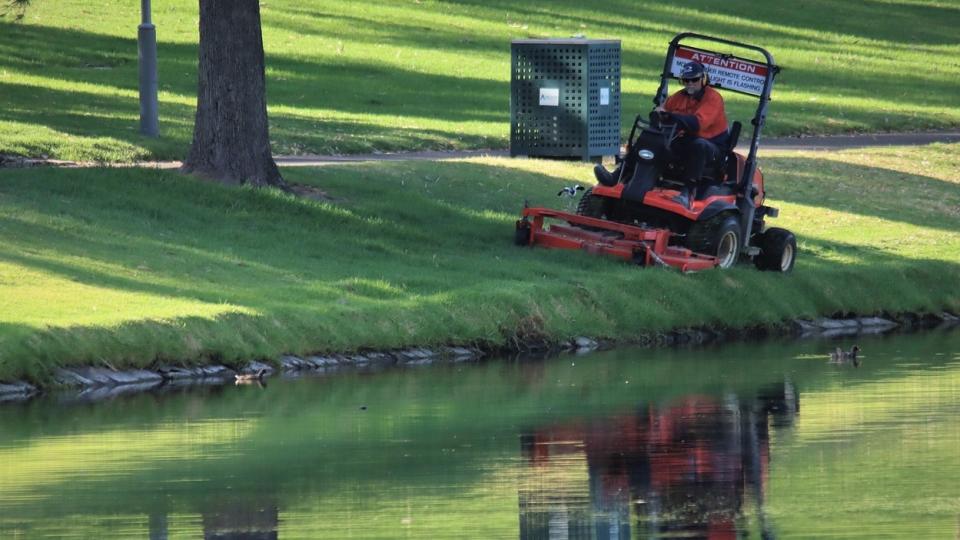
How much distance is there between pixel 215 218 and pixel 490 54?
27.2 m

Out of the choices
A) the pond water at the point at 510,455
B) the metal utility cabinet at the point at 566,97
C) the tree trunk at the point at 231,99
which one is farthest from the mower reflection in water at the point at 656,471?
the metal utility cabinet at the point at 566,97

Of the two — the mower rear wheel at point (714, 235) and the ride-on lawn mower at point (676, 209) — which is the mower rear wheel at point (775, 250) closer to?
the ride-on lawn mower at point (676, 209)

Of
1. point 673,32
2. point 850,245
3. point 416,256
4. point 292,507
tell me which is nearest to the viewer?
point 292,507

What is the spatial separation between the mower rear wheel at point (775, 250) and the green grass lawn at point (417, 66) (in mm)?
9081

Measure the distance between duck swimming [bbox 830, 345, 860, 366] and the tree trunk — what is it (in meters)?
7.96

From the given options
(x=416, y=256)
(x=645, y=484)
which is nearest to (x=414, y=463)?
(x=645, y=484)

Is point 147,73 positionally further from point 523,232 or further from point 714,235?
point 714,235

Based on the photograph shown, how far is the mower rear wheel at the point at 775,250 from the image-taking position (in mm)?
26812

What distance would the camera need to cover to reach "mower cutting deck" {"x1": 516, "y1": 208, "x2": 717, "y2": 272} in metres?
25.8

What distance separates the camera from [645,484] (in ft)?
47.9

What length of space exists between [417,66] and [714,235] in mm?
24558

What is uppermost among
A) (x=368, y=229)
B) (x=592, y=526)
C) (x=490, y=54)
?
(x=490, y=54)

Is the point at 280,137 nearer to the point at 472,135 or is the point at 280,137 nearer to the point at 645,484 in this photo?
the point at 472,135

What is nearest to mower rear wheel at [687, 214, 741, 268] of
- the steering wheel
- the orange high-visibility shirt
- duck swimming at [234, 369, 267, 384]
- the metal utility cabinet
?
the orange high-visibility shirt
